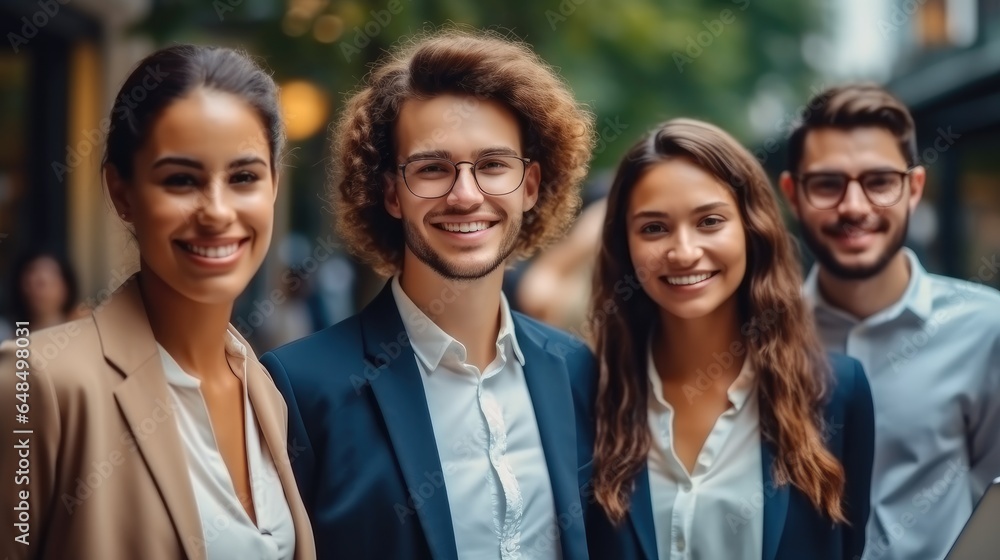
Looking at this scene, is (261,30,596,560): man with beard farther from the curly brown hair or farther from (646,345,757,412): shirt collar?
(646,345,757,412): shirt collar

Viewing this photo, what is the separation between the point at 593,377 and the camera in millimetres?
3391

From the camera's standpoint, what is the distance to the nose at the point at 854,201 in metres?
3.59

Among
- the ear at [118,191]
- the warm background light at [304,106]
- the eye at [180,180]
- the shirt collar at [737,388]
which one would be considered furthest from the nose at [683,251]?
the warm background light at [304,106]

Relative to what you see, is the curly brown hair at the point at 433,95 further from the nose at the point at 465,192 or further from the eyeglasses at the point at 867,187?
the eyeglasses at the point at 867,187

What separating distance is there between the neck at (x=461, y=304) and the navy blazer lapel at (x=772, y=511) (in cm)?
94

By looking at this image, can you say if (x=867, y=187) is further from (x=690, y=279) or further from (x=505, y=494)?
(x=505, y=494)

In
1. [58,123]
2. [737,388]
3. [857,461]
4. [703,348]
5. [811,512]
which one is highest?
[58,123]

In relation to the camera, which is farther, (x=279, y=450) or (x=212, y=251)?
(x=279, y=450)

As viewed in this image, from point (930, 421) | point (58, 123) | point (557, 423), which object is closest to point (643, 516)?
point (557, 423)

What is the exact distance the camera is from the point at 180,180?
2354 millimetres

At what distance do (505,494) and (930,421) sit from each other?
158 centimetres

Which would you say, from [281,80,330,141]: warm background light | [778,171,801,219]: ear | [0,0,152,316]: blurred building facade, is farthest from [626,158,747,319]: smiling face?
[0,0,152,316]: blurred building facade

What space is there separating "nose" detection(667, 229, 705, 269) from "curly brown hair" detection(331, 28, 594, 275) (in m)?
0.59

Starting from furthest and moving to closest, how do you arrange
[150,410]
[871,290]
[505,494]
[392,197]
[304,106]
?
[304,106] → [871,290] → [392,197] → [505,494] → [150,410]
